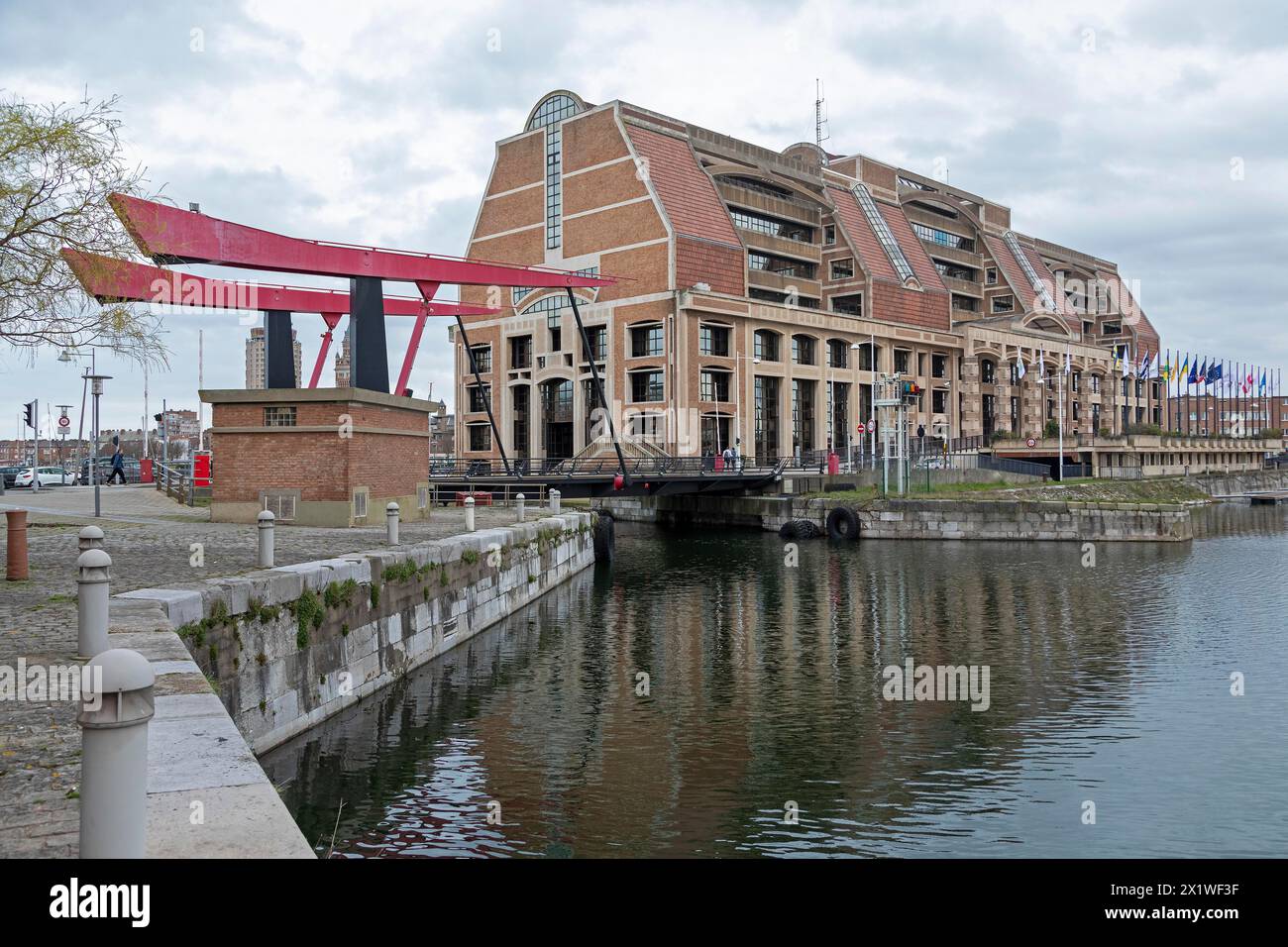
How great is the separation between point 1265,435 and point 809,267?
63535 mm

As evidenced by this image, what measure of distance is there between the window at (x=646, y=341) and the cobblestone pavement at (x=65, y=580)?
3205 centimetres

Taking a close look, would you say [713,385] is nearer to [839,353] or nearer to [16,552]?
[839,353]

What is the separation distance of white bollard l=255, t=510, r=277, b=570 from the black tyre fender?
35.1 m

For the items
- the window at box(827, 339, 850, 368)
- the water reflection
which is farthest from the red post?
the window at box(827, 339, 850, 368)

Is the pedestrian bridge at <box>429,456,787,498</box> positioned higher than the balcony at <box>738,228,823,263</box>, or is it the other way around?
the balcony at <box>738,228,823,263</box>

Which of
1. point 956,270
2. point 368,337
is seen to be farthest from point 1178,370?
point 368,337

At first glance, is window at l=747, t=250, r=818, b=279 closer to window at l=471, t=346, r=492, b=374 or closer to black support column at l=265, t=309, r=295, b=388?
window at l=471, t=346, r=492, b=374

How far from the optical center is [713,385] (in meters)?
62.1

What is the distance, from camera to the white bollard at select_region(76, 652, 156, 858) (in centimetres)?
312

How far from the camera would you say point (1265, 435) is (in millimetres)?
103625

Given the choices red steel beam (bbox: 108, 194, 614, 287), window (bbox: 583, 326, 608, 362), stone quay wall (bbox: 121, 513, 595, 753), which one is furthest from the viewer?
window (bbox: 583, 326, 608, 362)

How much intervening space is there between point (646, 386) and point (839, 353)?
697 inches

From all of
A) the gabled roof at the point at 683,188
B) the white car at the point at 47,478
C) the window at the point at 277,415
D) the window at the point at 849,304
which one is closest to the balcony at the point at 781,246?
the gabled roof at the point at 683,188
